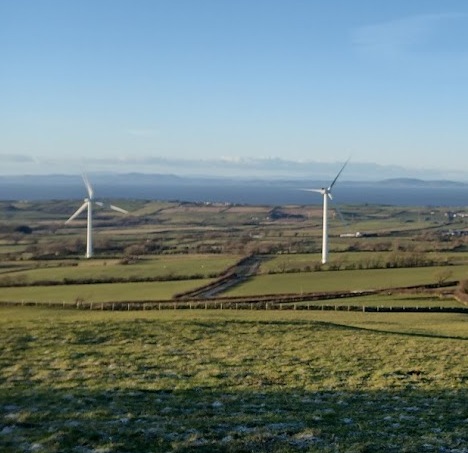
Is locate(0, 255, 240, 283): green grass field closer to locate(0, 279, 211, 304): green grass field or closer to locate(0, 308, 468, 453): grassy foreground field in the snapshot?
locate(0, 279, 211, 304): green grass field

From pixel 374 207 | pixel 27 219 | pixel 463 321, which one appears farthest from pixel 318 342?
pixel 374 207

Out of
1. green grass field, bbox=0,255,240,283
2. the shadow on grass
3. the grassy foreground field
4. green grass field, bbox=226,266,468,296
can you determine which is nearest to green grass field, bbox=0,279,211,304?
green grass field, bbox=0,255,240,283

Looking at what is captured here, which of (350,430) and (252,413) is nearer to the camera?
(350,430)

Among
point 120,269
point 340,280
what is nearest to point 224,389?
point 340,280

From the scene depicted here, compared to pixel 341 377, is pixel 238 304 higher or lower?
lower

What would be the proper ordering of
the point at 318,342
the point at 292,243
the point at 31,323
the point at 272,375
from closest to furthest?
the point at 272,375 < the point at 318,342 < the point at 31,323 < the point at 292,243

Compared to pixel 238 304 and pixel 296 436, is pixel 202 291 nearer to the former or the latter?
pixel 238 304

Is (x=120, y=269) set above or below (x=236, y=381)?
below

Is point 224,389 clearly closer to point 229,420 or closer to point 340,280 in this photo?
point 229,420
